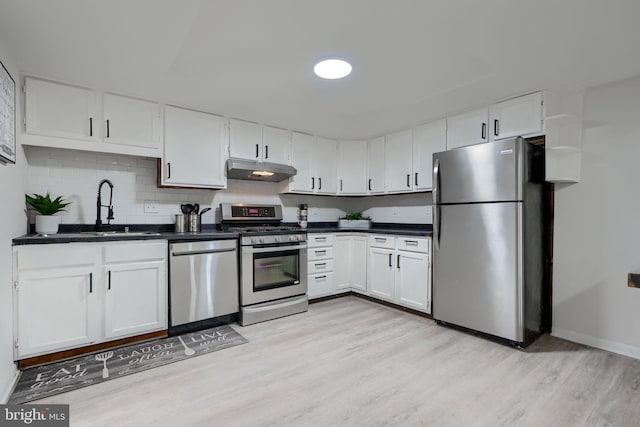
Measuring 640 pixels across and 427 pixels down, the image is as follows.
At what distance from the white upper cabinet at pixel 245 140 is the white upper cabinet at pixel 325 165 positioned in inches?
34.9

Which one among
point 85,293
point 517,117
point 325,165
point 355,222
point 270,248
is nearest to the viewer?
point 85,293

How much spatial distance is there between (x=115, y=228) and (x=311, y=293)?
227cm

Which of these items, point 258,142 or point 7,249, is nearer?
point 7,249

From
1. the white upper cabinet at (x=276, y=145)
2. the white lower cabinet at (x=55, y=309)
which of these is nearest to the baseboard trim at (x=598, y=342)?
the white upper cabinet at (x=276, y=145)

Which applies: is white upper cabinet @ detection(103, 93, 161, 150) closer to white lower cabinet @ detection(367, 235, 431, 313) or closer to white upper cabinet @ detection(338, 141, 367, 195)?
white upper cabinet @ detection(338, 141, 367, 195)

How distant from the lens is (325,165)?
4.41m

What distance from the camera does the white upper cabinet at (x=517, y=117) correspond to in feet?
9.08

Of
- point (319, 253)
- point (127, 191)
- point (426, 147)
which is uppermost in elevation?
point (426, 147)

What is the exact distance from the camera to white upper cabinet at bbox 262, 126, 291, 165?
3799 millimetres

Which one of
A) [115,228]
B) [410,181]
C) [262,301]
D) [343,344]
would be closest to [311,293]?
[262,301]

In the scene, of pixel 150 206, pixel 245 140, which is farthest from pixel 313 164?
pixel 150 206

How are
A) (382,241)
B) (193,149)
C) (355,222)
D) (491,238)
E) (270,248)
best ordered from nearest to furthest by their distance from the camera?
(491,238), (193,149), (270,248), (382,241), (355,222)

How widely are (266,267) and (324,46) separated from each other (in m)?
2.24

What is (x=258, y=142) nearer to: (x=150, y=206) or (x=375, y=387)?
(x=150, y=206)
